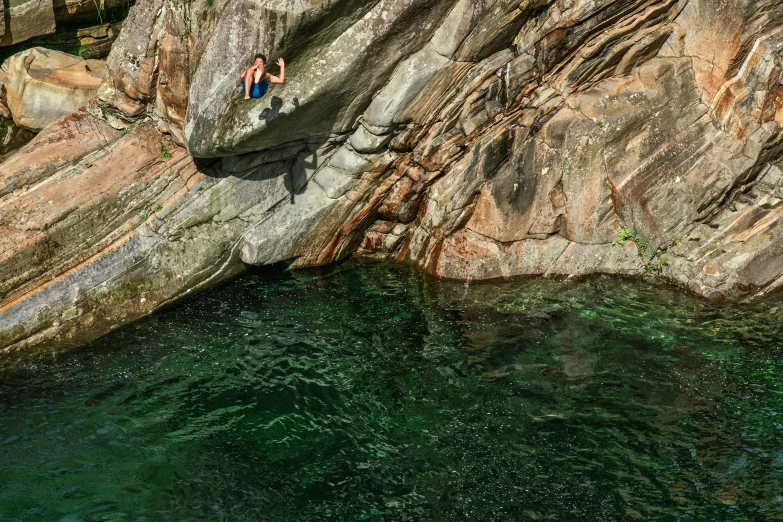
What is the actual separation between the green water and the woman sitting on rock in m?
4.66

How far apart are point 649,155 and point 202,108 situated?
946 cm

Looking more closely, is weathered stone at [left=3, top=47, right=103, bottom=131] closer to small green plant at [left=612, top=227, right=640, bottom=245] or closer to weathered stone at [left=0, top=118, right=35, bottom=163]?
weathered stone at [left=0, top=118, right=35, bottom=163]

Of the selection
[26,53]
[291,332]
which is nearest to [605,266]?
[291,332]

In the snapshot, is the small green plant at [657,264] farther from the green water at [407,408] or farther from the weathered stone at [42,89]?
the weathered stone at [42,89]

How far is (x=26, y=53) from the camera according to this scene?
68.7 feet

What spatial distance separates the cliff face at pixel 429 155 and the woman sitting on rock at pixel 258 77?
0.54 meters

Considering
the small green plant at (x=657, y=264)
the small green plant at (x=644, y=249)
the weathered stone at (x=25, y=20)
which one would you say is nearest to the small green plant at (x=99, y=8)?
the weathered stone at (x=25, y=20)

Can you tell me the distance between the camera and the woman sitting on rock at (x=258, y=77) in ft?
51.9

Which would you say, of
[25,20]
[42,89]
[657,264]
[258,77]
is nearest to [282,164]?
[258,77]

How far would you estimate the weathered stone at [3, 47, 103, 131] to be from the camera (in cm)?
2056

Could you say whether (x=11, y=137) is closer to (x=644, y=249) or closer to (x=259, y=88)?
(x=259, y=88)

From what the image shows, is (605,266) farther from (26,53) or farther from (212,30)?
(26,53)

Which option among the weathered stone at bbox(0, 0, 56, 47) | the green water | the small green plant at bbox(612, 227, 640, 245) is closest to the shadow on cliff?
the green water

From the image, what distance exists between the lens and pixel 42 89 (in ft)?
67.4
